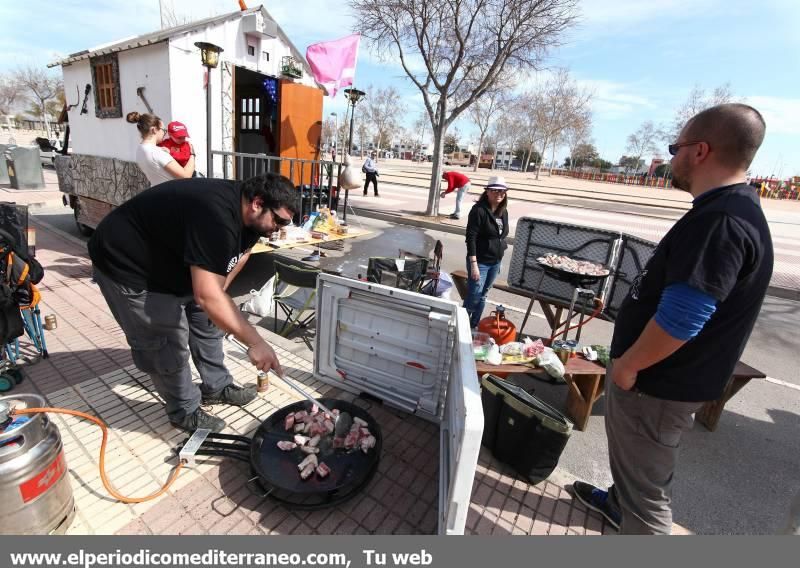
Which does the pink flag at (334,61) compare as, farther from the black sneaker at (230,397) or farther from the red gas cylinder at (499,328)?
the black sneaker at (230,397)

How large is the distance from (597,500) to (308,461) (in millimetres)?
1773

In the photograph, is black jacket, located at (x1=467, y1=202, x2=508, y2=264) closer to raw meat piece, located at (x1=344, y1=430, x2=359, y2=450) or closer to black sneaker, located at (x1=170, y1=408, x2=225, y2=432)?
raw meat piece, located at (x1=344, y1=430, x2=359, y2=450)

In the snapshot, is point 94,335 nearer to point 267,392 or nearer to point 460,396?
point 267,392

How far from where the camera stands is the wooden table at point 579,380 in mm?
3160

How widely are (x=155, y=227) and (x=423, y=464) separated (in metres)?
2.18

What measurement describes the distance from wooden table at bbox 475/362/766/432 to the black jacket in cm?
148

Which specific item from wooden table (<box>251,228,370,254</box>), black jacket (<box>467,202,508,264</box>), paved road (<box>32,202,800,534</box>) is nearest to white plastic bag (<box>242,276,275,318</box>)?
wooden table (<box>251,228,370,254</box>)

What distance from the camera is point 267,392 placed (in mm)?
3213

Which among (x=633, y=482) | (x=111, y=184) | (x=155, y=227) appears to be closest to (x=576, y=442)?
(x=633, y=482)

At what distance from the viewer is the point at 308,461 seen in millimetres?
2338

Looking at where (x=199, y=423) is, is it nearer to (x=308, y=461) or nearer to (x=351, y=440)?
(x=308, y=461)

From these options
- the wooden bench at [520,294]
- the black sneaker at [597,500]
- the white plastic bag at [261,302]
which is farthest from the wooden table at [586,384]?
the white plastic bag at [261,302]

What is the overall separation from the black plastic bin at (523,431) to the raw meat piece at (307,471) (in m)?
1.06

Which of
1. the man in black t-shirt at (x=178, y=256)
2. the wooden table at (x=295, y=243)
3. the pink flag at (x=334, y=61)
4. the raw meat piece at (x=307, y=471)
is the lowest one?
the raw meat piece at (x=307, y=471)
